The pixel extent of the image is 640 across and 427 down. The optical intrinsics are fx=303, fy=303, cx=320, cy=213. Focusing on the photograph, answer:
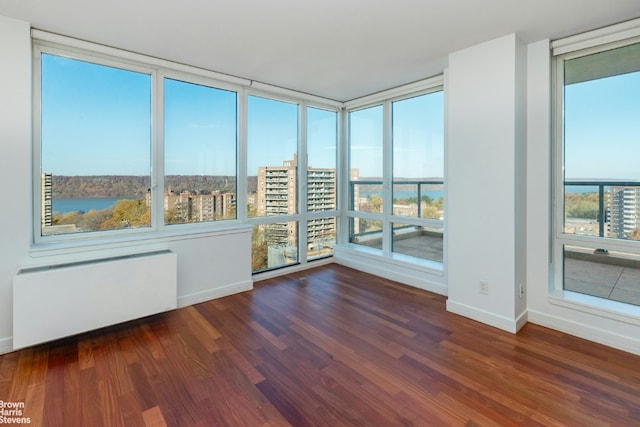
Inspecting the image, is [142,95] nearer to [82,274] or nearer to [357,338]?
[82,274]

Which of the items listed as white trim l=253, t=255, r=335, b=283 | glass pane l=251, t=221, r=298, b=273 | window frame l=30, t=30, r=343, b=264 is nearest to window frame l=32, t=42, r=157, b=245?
window frame l=30, t=30, r=343, b=264

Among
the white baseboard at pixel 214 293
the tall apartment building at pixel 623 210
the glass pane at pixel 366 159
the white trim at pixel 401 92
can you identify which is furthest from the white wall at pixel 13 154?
the tall apartment building at pixel 623 210

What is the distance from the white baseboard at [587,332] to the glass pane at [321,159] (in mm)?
2963

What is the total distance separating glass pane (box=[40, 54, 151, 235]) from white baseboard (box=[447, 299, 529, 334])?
3.27 metres

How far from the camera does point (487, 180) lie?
2.75 metres

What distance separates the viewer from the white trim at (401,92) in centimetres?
350

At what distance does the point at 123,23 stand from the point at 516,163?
338 cm

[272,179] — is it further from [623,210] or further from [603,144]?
[623,210]

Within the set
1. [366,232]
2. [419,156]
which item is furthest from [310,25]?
[366,232]

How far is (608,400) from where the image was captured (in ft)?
5.88

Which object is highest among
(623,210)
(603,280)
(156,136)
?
(156,136)

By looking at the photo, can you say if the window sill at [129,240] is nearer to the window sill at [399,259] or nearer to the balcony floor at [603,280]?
Result: the window sill at [399,259]

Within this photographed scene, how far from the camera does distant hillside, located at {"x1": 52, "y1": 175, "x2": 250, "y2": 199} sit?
2.75 metres
